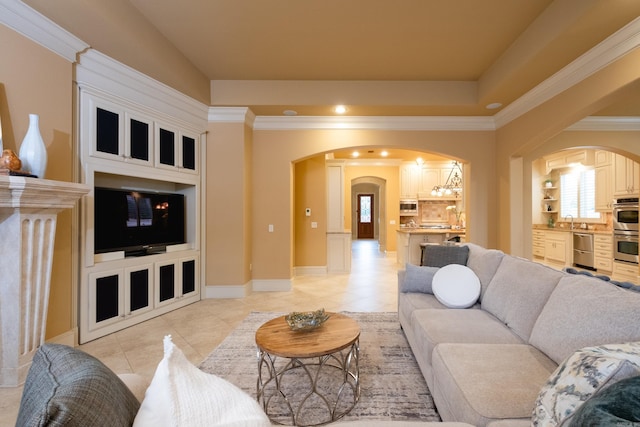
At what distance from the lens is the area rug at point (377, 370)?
6.54 ft

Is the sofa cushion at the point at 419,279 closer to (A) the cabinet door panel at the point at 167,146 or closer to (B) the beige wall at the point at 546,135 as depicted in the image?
(B) the beige wall at the point at 546,135

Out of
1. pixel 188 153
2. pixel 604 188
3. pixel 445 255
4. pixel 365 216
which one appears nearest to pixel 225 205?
pixel 188 153

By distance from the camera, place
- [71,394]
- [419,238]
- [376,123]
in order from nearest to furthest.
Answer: [71,394]
[376,123]
[419,238]

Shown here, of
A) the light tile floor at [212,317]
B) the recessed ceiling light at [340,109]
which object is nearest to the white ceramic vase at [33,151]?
the light tile floor at [212,317]

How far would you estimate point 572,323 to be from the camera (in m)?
1.52

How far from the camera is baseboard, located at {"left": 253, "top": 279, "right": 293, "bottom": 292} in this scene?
516cm

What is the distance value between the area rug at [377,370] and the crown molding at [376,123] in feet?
10.5

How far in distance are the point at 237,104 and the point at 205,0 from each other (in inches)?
70.9

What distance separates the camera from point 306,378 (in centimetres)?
236

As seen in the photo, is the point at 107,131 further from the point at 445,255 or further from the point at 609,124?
the point at 609,124

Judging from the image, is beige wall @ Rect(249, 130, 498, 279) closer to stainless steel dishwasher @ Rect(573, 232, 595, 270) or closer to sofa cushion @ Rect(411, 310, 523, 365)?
sofa cushion @ Rect(411, 310, 523, 365)

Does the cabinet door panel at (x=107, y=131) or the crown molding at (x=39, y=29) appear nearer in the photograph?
the crown molding at (x=39, y=29)

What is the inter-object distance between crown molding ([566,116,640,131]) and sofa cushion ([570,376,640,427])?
19.3ft

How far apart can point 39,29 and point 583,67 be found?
524 cm
